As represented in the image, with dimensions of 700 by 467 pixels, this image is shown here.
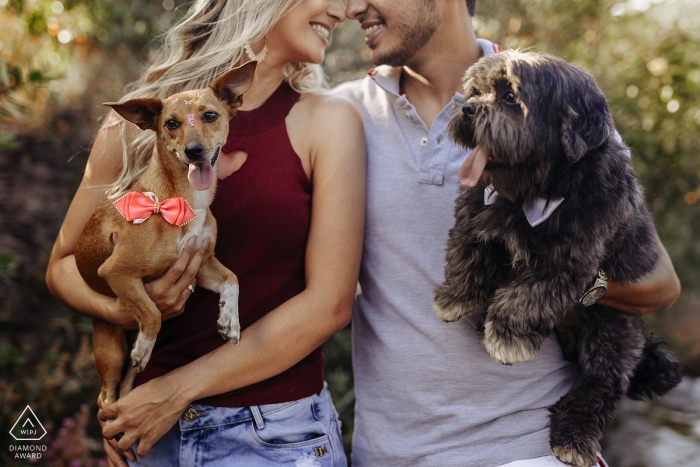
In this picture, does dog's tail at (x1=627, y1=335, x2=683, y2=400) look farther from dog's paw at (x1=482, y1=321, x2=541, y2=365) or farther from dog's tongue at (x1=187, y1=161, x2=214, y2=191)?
dog's tongue at (x1=187, y1=161, x2=214, y2=191)

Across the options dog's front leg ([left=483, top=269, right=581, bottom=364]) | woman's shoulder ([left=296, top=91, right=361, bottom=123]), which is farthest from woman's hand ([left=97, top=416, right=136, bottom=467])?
woman's shoulder ([left=296, top=91, right=361, bottom=123])

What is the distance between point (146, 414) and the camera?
205 centimetres

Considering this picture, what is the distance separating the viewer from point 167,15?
5.01m

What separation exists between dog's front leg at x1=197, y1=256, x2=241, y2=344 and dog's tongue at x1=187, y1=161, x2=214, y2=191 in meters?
0.34

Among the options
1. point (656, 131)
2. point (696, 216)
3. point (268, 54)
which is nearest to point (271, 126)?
point (268, 54)

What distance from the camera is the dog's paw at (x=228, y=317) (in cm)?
206

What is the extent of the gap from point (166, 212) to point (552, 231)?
134cm

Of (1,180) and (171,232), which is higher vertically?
(171,232)

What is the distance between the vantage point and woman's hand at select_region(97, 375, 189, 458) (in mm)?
2049

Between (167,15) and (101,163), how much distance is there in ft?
10.4

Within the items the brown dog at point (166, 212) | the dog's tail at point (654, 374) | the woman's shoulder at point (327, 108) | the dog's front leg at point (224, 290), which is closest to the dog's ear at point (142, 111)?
the brown dog at point (166, 212)

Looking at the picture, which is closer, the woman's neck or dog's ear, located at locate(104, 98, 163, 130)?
dog's ear, located at locate(104, 98, 163, 130)

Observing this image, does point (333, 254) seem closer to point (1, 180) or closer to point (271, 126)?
point (271, 126)

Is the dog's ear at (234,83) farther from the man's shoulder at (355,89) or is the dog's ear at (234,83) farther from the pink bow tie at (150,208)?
the man's shoulder at (355,89)
